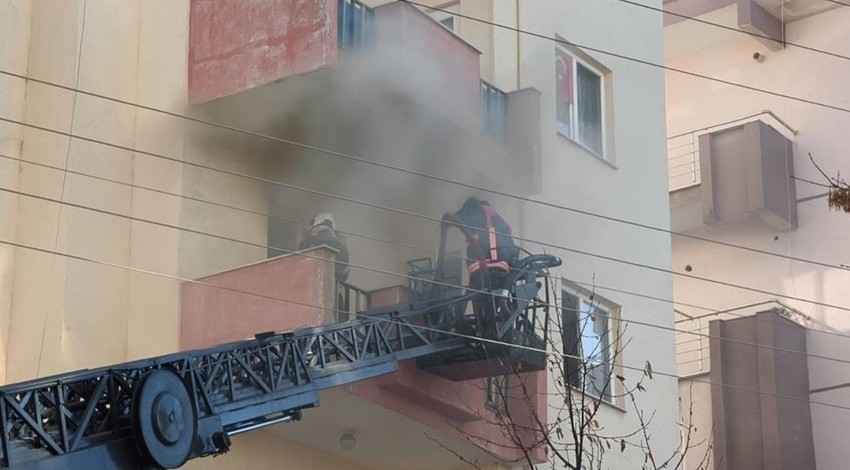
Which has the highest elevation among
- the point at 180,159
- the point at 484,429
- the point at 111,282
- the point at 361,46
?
the point at 361,46

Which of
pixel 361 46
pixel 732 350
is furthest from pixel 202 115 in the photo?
pixel 732 350

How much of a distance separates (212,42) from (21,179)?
2.44 m

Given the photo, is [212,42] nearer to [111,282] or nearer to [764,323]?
[111,282]

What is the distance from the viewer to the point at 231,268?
18.5m

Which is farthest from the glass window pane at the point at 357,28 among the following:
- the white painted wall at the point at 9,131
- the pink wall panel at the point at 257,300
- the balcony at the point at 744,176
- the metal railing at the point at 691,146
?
the balcony at the point at 744,176

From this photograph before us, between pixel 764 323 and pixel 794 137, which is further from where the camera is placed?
pixel 794 137

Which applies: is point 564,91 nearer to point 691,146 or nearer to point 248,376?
point 248,376

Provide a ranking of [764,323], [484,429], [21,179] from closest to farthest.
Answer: [21,179] < [484,429] < [764,323]

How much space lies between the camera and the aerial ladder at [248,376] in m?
13.9

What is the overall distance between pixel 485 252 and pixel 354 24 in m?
2.70

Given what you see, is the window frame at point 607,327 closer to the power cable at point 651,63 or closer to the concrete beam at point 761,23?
the power cable at point 651,63

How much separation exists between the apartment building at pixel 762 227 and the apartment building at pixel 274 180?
638cm

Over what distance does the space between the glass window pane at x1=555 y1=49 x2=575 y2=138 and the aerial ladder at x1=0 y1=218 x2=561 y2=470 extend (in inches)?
109

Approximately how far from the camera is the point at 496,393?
747 inches
